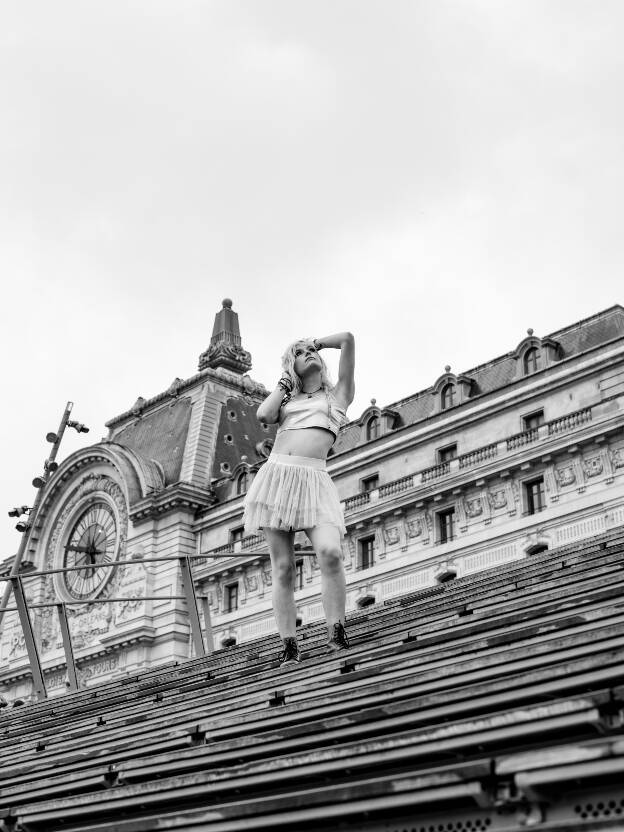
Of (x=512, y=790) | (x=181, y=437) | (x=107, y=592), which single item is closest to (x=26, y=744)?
(x=512, y=790)

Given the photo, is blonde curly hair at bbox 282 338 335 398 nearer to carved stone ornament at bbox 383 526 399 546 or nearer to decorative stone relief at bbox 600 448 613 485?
decorative stone relief at bbox 600 448 613 485

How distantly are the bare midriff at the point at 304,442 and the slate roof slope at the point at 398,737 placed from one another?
1.43 metres

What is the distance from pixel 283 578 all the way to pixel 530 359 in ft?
119

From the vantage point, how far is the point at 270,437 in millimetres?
63031

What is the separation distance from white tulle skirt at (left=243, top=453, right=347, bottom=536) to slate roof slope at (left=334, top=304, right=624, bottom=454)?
32.4 meters

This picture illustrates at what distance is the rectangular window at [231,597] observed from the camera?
5056 centimetres

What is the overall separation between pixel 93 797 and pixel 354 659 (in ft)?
6.58

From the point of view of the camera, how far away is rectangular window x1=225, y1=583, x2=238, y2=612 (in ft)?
166

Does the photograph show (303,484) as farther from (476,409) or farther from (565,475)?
(476,409)

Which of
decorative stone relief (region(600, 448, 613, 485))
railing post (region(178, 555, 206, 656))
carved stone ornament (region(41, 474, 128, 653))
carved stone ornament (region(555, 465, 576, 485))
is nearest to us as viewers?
railing post (region(178, 555, 206, 656))

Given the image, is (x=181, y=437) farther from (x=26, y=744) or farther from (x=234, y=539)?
(x=26, y=744)

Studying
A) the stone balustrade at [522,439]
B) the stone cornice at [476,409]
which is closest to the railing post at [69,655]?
the stone balustrade at [522,439]

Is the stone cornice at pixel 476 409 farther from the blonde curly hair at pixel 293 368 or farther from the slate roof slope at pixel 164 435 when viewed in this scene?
the blonde curly hair at pixel 293 368

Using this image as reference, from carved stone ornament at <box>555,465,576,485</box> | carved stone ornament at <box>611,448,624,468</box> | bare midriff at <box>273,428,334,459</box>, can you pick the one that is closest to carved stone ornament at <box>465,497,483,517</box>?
carved stone ornament at <box>555,465,576,485</box>
